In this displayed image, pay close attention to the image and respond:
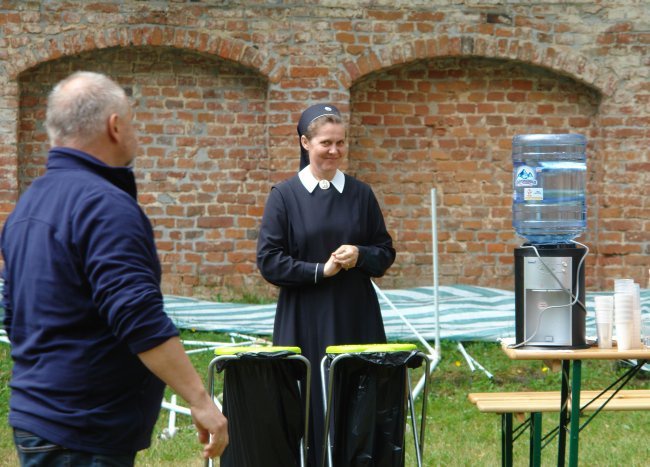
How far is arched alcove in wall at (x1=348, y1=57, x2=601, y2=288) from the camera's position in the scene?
31.2 feet

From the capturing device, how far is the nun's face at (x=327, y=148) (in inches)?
177

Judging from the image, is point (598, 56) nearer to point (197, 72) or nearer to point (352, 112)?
point (352, 112)

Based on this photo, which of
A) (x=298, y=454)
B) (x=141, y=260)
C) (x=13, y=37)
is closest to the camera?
(x=141, y=260)

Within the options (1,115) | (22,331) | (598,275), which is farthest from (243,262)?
(22,331)

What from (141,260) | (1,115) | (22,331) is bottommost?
(22,331)

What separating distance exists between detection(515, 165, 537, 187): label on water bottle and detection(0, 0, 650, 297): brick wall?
16.5 feet

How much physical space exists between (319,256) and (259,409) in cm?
84

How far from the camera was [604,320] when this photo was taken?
4.07 metres

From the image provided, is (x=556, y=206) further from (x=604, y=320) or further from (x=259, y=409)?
(x=259, y=409)

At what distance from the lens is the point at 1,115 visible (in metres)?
9.05

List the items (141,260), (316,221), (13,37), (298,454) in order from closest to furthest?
(141,260)
(298,454)
(316,221)
(13,37)

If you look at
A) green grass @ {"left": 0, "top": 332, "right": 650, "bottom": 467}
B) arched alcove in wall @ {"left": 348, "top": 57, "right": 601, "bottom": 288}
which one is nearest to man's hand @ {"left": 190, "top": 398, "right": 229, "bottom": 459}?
green grass @ {"left": 0, "top": 332, "right": 650, "bottom": 467}

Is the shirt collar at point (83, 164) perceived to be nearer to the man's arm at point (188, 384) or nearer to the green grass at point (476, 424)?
the man's arm at point (188, 384)

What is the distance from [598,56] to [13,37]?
5.07 m
